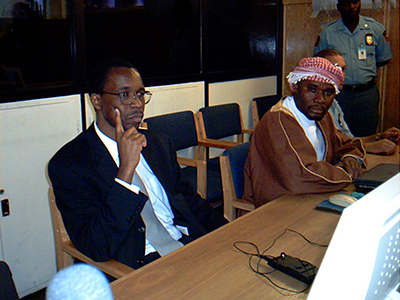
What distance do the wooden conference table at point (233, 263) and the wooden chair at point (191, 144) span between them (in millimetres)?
1282

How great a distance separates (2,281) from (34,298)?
187cm

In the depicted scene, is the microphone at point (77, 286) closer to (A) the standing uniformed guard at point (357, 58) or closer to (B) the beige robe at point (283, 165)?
(B) the beige robe at point (283, 165)

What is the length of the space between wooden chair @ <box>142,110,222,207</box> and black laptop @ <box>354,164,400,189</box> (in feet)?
3.63

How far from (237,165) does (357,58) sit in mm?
2663

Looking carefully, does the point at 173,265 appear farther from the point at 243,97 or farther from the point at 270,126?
the point at 243,97

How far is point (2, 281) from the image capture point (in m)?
1.23

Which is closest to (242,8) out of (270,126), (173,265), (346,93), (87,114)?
(346,93)

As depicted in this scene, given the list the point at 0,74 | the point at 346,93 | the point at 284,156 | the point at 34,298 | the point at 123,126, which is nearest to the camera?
the point at 123,126

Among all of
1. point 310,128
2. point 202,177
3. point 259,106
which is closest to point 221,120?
point 259,106

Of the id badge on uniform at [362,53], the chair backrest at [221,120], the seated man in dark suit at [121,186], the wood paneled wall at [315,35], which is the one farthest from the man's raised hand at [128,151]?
the wood paneled wall at [315,35]

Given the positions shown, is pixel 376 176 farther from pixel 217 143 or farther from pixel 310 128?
pixel 217 143

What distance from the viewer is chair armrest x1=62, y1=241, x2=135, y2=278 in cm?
156

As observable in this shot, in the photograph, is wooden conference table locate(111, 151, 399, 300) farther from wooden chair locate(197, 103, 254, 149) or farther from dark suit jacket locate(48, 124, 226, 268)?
wooden chair locate(197, 103, 254, 149)

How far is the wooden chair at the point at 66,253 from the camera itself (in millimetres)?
1595
